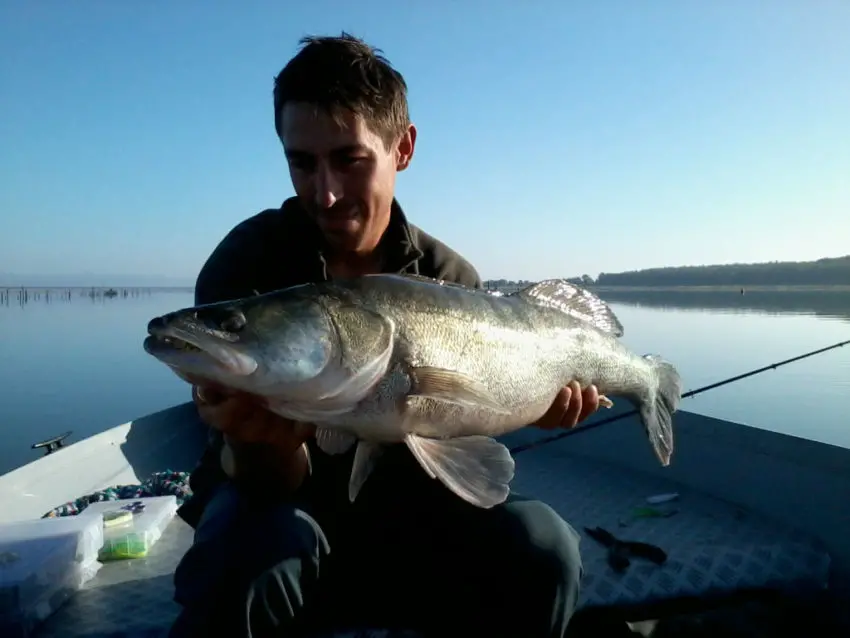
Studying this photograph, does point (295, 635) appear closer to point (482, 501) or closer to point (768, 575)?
point (482, 501)

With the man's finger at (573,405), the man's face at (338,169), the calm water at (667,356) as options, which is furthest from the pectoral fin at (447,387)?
the calm water at (667,356)

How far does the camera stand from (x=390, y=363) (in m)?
2.61

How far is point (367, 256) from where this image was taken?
359cm

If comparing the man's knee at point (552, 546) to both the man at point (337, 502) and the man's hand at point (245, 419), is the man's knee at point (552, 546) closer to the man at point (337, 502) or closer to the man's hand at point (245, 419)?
the man at point (337, 502)

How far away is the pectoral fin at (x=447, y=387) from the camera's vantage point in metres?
2.62

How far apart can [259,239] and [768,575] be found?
368cm

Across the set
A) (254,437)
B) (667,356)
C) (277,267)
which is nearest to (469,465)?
(254,437)

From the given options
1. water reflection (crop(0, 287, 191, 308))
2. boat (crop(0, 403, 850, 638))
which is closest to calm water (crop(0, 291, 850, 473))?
boat (crop(0, 403, 850, 638))

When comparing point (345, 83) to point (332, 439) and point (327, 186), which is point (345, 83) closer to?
point (327, 186)

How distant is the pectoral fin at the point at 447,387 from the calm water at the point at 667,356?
9.34 meters

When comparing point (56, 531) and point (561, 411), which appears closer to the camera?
point (561, 411)

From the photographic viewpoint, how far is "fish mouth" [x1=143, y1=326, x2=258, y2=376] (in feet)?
7.11

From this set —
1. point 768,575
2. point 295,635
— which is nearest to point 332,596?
point 295,635

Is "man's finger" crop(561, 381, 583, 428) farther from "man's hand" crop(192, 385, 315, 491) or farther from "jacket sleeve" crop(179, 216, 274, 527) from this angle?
"jacket sleeve" crop(179, 216, 274, 527)
